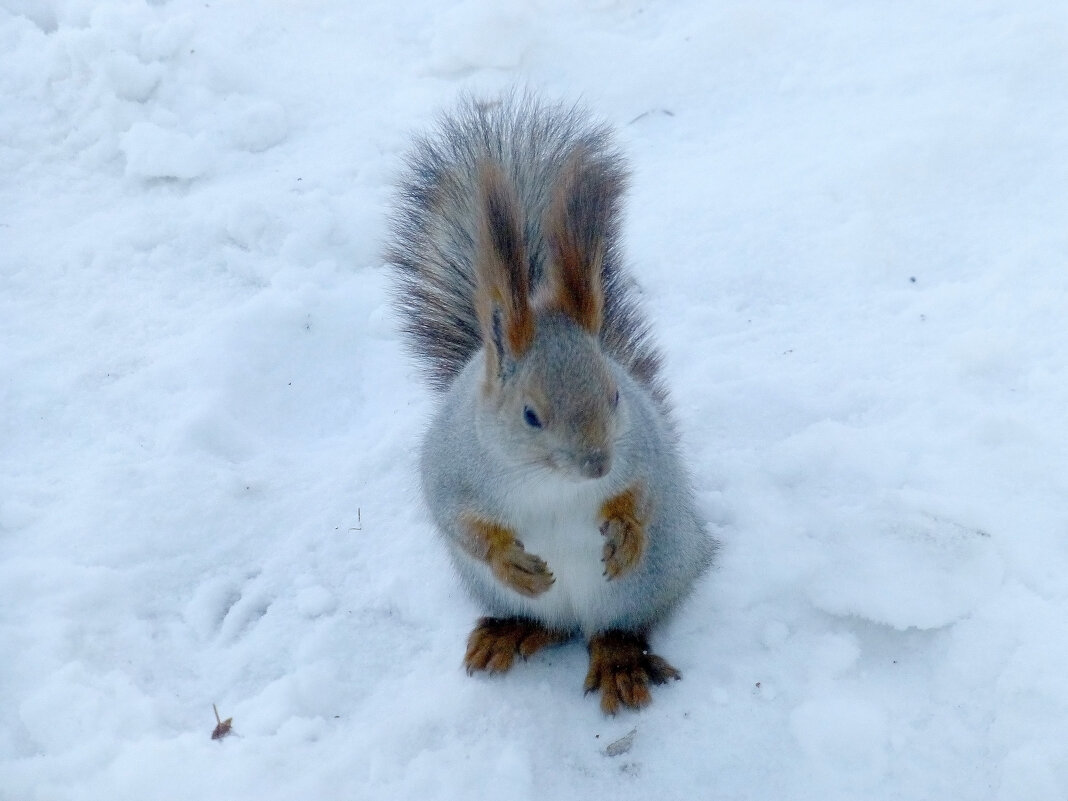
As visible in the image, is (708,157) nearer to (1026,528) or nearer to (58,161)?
(1026,528)

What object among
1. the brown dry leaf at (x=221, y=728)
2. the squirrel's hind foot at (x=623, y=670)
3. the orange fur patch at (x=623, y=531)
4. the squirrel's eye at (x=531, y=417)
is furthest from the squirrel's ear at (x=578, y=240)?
the brown dry leaf at (x=221, y=728)

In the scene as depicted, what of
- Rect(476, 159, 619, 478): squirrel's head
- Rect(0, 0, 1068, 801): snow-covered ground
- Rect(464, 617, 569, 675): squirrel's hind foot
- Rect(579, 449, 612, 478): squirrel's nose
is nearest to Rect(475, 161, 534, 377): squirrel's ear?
Rect(476, 159, 619, 478): squirrel's head

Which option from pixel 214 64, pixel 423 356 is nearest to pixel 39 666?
pixel 423 356

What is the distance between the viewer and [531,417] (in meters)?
1.62

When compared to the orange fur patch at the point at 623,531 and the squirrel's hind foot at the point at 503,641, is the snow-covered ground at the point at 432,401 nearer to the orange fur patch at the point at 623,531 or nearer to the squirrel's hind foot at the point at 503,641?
the squirrel's hind foot at the point at 503,641

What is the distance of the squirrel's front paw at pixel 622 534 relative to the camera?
67.9 inches

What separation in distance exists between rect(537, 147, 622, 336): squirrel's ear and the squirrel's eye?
0.18 metres

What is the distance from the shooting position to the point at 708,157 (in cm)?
308

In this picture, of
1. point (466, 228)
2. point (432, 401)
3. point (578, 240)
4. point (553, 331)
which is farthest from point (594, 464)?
point (432, 401)

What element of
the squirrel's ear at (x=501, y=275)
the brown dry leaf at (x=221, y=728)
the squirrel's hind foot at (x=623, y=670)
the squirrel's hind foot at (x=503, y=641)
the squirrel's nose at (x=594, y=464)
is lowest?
the brown dry leaf at (x=221, y=728)

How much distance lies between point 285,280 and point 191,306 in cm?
27

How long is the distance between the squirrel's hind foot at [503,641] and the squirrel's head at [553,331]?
447mm

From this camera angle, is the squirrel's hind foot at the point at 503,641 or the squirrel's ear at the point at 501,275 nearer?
the squirrel's ear at the point at 501,275

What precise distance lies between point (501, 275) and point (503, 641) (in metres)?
0.75
